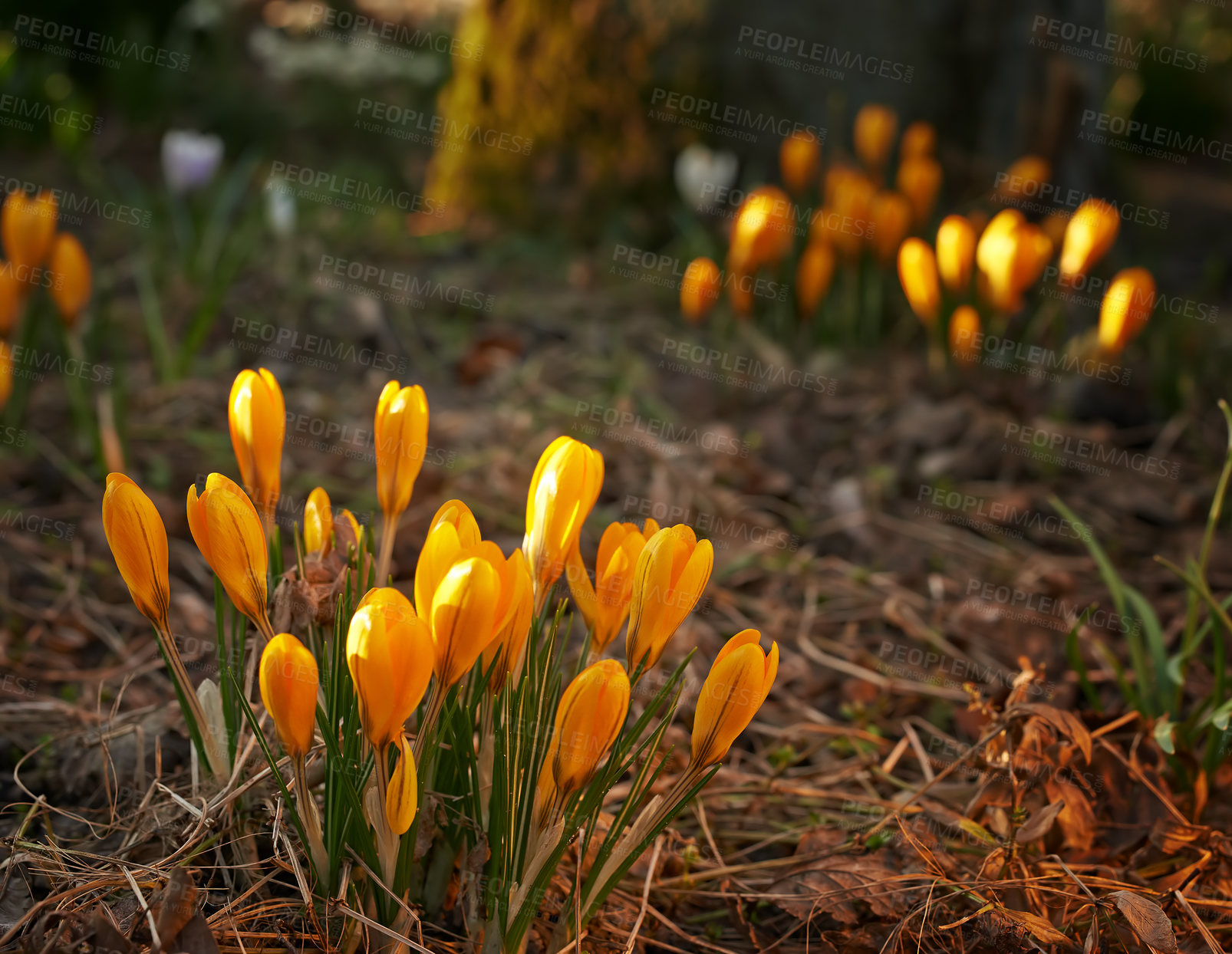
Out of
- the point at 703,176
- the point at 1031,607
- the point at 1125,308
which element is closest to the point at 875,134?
the point at 703,176

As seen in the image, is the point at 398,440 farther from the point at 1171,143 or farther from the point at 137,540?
the point at 1171,143

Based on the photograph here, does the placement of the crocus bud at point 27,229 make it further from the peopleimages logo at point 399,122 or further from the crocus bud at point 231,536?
the peopleimages logo at point 399,122

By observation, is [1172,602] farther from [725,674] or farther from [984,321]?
[725,674]

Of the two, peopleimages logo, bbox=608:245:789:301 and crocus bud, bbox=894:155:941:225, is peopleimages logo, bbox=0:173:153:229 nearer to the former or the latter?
peopleimages logo, bbox=608:245:789:301

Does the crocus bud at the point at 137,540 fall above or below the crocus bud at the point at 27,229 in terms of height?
below

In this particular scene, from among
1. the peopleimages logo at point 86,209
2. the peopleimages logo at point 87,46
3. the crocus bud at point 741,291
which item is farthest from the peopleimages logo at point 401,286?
the peopleimages logo at point 87,46

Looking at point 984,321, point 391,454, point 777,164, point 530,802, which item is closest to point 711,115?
point 777,164
